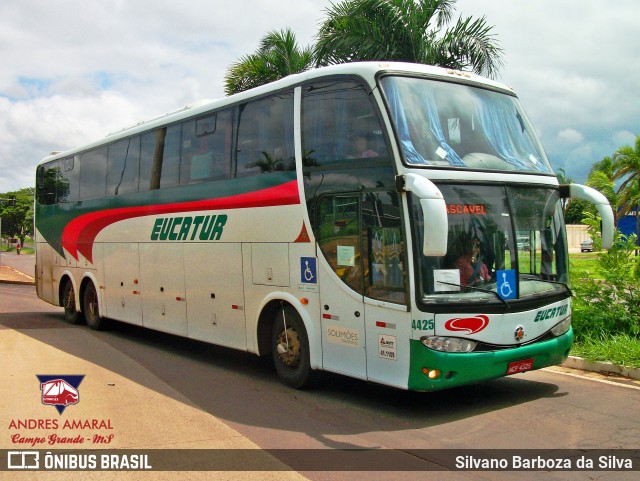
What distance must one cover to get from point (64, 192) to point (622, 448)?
44.9 feet

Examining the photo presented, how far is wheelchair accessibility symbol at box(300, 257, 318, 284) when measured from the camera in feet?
27.6

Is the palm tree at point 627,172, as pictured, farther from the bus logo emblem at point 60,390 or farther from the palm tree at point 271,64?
the bus logo emblem at point 60,390

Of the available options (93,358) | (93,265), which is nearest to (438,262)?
(93,358)

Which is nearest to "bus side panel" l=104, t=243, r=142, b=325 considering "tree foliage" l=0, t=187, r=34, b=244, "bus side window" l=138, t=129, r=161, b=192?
"bus side window" l=138, t=129, r=161, b=192

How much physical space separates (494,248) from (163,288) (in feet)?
21.4

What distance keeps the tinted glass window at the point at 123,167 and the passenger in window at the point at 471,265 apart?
24.5 feet

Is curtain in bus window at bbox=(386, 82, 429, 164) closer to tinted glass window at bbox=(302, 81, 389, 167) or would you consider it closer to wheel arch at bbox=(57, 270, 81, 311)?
tinted glass window at bbox=(302, 81, 389, 167)

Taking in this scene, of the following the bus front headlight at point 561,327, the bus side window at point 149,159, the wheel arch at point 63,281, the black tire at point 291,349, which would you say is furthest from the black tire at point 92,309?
the bus front headlight at point 561,327

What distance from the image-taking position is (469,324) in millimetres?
7117

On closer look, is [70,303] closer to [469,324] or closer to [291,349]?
[291,349]

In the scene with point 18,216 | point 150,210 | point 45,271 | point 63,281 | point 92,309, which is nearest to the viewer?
point 150,210

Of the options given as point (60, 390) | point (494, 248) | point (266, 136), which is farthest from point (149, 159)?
point (494, 248)

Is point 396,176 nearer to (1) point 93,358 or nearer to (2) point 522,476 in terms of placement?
(2) point 522,476

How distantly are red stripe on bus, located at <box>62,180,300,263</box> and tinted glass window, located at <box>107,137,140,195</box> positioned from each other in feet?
1.41
